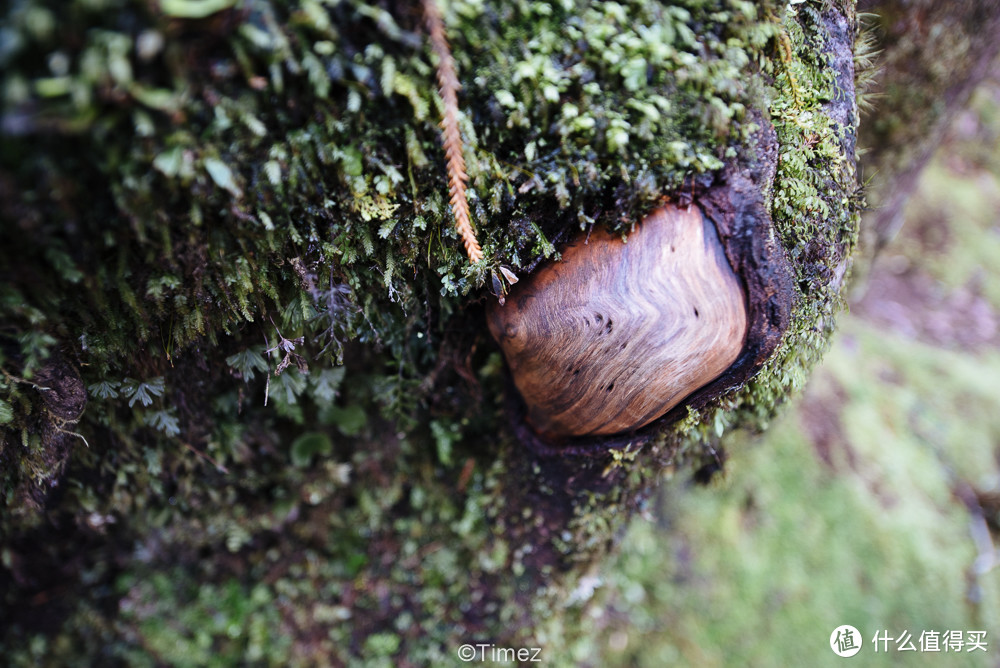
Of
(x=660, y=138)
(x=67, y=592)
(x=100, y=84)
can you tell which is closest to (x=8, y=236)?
(x=100, y=84)

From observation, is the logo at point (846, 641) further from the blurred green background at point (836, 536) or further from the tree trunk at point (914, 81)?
the tree trunk at point (914, 81)

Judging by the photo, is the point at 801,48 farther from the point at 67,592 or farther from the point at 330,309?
the point at 67,592

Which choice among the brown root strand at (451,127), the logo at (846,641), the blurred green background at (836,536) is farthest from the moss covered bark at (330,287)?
the logo at (846,641)

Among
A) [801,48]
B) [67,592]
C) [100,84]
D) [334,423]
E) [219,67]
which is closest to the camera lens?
[100,84]

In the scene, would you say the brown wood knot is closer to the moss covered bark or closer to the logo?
the moss covered bark

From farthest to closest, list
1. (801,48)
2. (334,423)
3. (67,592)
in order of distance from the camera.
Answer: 1. (67,592)
2. (334,423)
3. (801,48)

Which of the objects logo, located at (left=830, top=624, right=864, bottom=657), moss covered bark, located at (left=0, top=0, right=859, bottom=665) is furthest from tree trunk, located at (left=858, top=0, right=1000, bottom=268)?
logo, located at (left=830, top=624, right=864, bottom=657)
